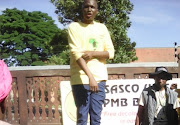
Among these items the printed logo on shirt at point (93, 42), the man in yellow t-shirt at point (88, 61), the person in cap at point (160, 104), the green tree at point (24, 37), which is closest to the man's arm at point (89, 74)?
the man in yellow t-shirt at point (88, 61)

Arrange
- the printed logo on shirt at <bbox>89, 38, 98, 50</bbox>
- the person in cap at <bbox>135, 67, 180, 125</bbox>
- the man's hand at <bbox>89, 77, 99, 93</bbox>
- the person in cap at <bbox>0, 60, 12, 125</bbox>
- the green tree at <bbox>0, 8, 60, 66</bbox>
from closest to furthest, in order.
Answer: the person in cap at <bbox>0, 60, 12, 125</bbox>
the man's hand at <bbox>89, 77, 99, 93</bbox>
the printed logo on shirt at <bbox>89, 38, 98, 50</bbox>
the person in cap at <bbox>135, 67, 180, 125</bbox>
the green tree at <bbox>0, 8, 60, 66</bbox>

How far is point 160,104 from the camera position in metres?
3.53

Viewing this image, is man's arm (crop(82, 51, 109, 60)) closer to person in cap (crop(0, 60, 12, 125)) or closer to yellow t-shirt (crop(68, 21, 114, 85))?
yellow t-shirt (crop(68, 21, 114, 85))

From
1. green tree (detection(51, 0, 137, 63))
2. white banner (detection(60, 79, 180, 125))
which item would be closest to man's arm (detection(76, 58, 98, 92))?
white banner (detection(60, 79, 180, 125))

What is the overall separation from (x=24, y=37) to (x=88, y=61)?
45.0m

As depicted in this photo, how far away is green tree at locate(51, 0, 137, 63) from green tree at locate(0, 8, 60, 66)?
78.7 feet

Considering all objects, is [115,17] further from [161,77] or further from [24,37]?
[24,37]

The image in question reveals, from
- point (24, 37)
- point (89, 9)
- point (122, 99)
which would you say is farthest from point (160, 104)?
point (24, 37)

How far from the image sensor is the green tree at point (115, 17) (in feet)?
63.4

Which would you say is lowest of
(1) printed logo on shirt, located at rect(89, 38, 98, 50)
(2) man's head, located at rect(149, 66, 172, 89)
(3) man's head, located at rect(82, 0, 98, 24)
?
(2) man's head, located at rect(149, 66, 172, 89)

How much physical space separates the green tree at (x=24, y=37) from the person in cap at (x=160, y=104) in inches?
1611

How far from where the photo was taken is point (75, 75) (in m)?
3.01

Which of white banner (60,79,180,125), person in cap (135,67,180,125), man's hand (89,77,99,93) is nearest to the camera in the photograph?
man's hand (89,77,99,93)

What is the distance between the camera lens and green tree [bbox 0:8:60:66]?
45156 mm
